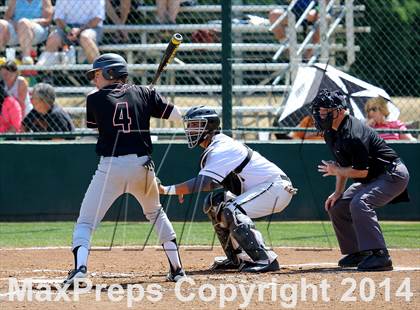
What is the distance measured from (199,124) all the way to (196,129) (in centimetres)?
5

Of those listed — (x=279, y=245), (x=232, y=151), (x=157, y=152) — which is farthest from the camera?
(x=157, y=152)

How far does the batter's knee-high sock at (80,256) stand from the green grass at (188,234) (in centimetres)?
290

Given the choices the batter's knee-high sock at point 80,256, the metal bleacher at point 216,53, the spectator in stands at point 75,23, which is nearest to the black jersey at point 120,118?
the batter's knee-high sock at point 80,256

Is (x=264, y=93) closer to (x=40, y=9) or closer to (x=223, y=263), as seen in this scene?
(x=40, y=9)

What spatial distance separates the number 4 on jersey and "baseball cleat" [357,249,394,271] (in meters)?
2.29

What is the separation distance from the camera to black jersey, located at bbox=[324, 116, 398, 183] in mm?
7840

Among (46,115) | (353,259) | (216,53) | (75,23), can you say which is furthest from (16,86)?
(353,259)

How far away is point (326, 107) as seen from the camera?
25.9ft

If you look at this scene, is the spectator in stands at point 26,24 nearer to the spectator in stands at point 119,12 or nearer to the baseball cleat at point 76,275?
the spectator in stands at point 119,12

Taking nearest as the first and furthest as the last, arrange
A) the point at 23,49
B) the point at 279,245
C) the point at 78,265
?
the point at 78,265 < the point at 279,245 < the point at 23,49

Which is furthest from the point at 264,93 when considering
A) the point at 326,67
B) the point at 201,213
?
the point at 201,213

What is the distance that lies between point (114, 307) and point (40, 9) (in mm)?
9028

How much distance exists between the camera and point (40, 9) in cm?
1434

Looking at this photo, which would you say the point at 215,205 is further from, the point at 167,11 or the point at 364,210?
the point at 167,11
